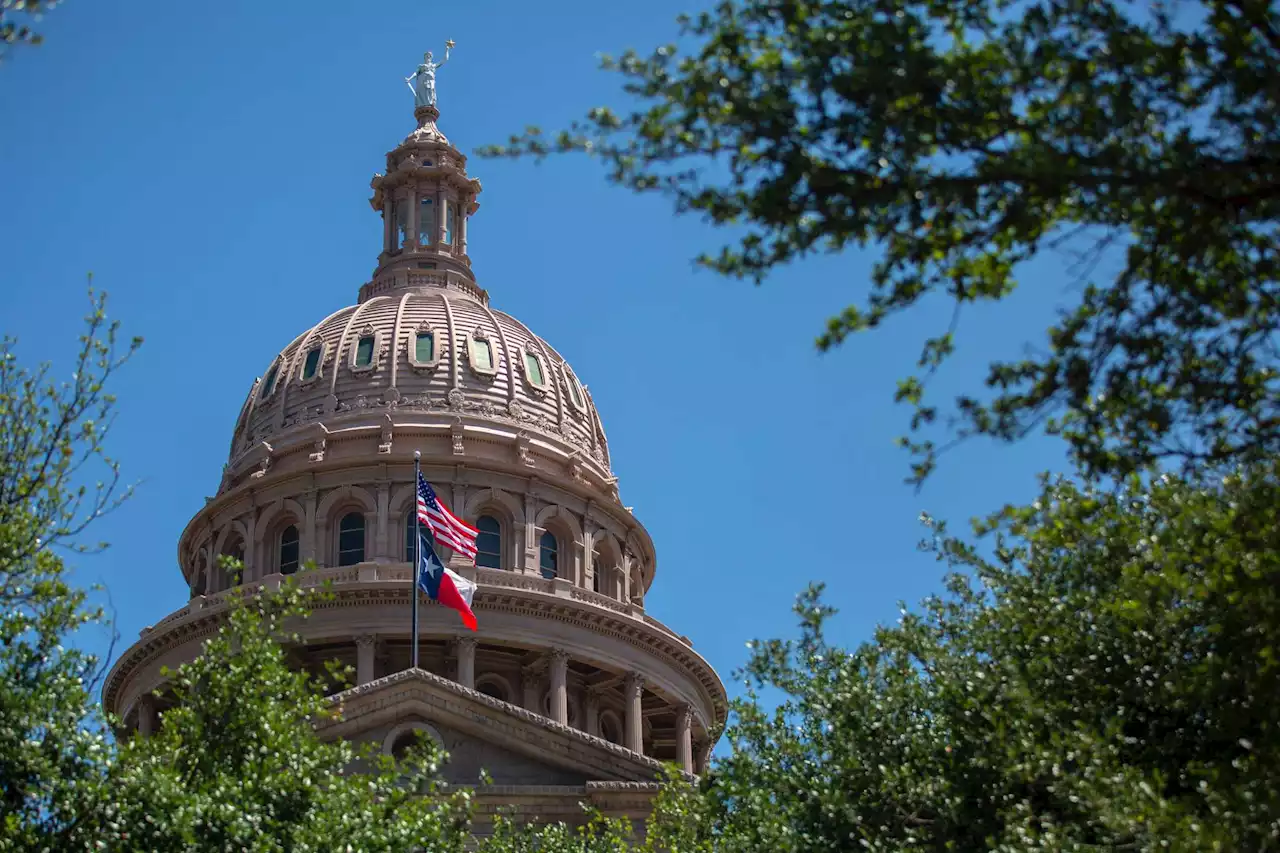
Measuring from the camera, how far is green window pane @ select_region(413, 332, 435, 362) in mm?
74938

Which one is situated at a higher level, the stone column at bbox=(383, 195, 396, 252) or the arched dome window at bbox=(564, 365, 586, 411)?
the stone column at bbox=(383, 195, 396, 252)

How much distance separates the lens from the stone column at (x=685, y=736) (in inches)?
2682

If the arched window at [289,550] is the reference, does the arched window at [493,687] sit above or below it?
below

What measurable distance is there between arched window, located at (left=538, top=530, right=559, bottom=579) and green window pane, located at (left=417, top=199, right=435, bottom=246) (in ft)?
56.5

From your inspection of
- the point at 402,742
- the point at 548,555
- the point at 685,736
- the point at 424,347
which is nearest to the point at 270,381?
the point at 424,347

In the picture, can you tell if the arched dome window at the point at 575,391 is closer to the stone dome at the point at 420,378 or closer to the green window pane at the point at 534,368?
the stone dome at the point at 420,378

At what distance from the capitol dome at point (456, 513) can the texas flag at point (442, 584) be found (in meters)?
2.50

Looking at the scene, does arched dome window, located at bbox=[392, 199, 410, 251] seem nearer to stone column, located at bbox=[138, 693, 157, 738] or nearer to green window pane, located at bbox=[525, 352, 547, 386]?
green window pane, located at bbox=[525, 352, 547, 386]

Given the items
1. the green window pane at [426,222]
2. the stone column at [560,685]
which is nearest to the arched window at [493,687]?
the stone column at [560,685]

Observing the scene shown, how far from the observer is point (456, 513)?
69625 millimetres

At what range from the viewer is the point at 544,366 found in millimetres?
77812

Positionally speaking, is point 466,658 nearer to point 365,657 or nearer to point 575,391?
point 365,657

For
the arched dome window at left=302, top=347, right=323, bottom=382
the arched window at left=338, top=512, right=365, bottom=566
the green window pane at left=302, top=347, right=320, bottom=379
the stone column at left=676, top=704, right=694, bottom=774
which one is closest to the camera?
the stone column at left=676, top=704, right=694, bottom=774

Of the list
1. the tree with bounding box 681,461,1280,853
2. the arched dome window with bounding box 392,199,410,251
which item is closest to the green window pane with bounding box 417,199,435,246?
the arched dome window with bounding box 392,199,410,251
